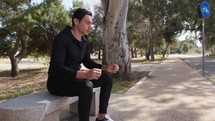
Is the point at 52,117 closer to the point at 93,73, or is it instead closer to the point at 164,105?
the point at 93,73

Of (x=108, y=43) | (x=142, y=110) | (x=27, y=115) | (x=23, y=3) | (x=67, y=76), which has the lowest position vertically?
(x=142, y=110)

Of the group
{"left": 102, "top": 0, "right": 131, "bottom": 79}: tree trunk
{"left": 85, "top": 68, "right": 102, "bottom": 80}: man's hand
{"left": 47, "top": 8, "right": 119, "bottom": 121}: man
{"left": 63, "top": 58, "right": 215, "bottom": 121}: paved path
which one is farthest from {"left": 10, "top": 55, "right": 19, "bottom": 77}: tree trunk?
{"left": 85, "top": 68, "right": 102, "bottom": 80}: man's hand

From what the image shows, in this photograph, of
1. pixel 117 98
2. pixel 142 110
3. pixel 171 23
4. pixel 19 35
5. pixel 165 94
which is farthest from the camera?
pixel 171 23

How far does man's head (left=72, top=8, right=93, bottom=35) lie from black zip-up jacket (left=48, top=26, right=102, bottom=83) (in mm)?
148

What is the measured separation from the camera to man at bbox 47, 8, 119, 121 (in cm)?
347

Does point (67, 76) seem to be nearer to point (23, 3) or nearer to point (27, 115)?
point (27, 115)

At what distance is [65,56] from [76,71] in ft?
1.48

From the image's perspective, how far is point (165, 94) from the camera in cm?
707

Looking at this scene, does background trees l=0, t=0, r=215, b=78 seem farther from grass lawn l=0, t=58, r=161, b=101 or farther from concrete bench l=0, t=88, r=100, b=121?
concrete bench l=0, t=88, r=100, b=121

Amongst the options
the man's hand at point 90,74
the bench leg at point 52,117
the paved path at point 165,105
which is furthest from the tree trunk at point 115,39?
the man's hand at point 90,74

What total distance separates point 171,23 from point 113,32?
84.2 ft

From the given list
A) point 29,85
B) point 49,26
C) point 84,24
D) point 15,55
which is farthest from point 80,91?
point 15,55

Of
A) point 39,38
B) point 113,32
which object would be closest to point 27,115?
point 113,32

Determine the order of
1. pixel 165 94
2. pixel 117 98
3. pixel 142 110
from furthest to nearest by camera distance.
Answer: pixel 165 94, pixel 117 98, pixel 142 110
